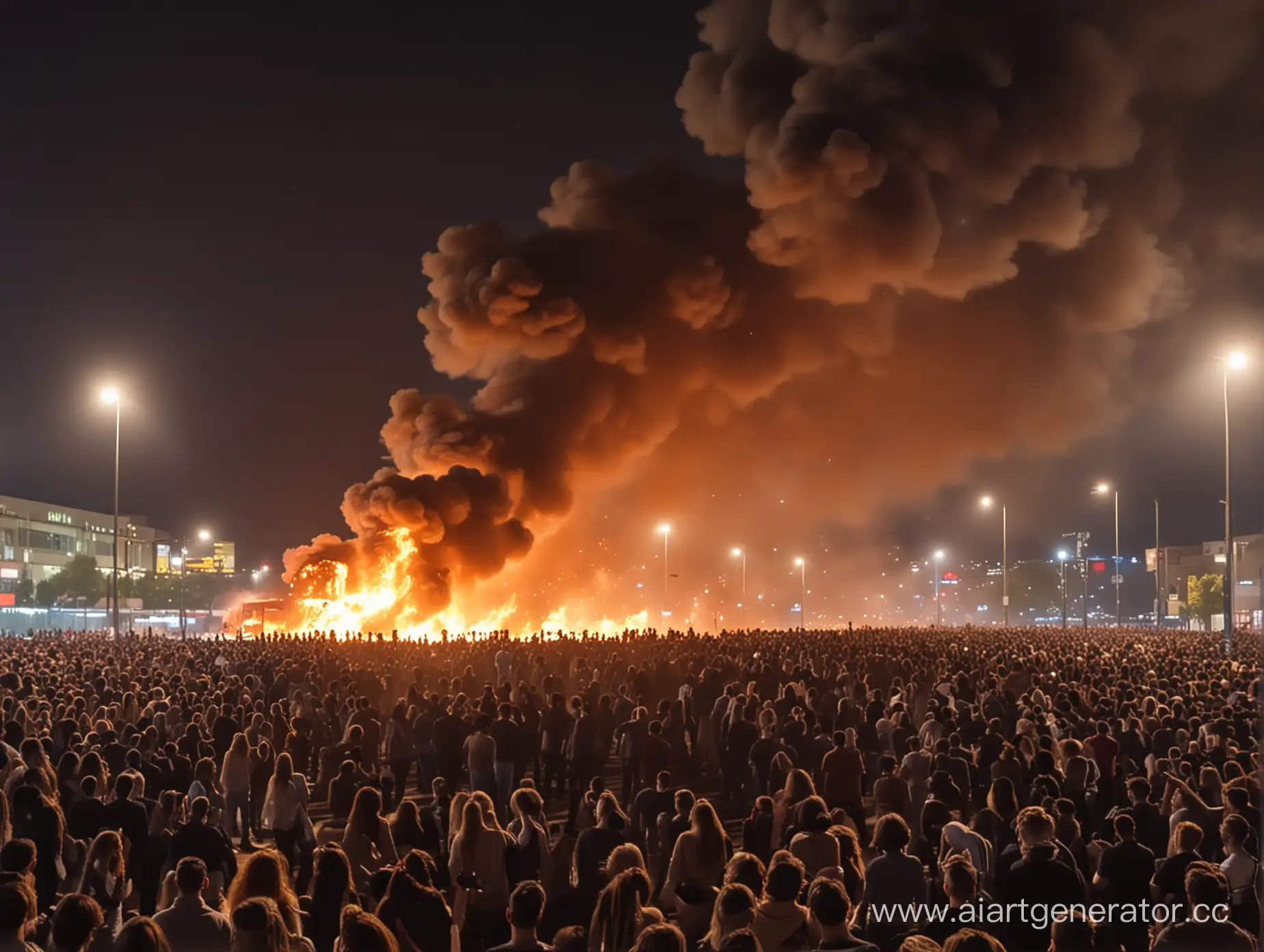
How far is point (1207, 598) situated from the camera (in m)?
76.4

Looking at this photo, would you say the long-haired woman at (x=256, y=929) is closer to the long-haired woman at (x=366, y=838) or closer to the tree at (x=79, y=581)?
the long-haired woman at (x=366, y=838)

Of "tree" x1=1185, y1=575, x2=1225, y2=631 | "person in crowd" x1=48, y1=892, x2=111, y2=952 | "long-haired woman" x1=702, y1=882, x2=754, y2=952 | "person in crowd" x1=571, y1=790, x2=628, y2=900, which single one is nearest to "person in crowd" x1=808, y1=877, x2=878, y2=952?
"long-haired woman" x1=702, y1=882, x2=754, y2=952

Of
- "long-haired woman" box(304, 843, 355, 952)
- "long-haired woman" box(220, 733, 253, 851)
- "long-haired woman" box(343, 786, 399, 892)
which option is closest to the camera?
"long-haired woman" box(304, 843, 355, 952)

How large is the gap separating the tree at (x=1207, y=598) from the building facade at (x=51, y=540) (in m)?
70.0

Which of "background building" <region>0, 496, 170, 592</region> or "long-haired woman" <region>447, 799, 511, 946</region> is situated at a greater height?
"background building" <region>0, 496, 170, 592</region>

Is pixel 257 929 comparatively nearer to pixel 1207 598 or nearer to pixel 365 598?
pixel 365 598

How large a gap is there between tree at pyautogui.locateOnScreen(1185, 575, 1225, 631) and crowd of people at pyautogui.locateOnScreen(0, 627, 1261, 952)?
206 ft

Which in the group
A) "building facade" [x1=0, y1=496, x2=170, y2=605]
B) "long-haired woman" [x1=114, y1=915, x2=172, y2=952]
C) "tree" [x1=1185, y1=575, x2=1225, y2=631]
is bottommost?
"tree" [x1=1185, y1=575, x2=1225, y2=631]

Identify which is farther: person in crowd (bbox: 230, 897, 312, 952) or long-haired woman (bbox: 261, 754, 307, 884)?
long-haired woman (bbox: 261, 754, 307, 884)

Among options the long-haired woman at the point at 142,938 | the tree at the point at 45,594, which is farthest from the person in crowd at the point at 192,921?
the tree at the point at 45,594

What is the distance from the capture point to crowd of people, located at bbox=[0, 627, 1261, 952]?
527 centimetres

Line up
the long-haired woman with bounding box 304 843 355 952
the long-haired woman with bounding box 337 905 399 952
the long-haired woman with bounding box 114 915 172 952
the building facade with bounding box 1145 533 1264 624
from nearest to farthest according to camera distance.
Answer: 1. the long-haired woman with bounding box 114 915 172 952
2. the long-haired woman with bounding box 337 905 399 952
3. the long-haired woman with bounding box 304 843 355 952
4. the building facade with bounding box 1145 533 1264 624

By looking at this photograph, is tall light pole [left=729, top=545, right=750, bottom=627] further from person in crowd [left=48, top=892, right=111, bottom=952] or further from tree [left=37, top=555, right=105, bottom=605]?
person in crowd [left=48, top=892, right=111, bottom=952]

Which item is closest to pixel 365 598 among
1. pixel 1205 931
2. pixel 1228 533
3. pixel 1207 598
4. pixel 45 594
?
pixel 1228 533
